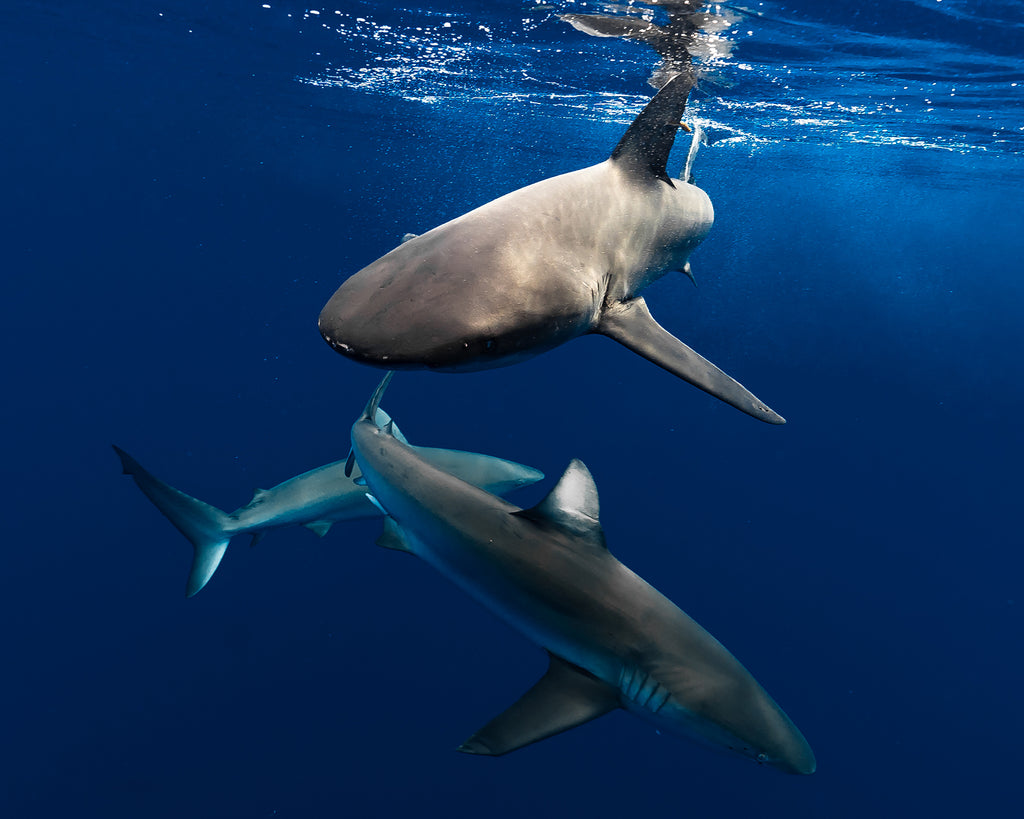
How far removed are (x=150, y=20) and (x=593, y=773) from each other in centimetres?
1996

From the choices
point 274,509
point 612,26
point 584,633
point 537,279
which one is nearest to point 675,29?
point 612,26

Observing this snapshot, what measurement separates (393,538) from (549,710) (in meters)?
1.69

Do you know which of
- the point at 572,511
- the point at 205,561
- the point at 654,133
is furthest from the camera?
the point at 205,561

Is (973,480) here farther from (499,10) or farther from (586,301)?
(586,301)

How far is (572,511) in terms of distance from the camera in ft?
11.8

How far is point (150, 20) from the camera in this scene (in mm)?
15180

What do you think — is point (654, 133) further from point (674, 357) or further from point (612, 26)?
point (612, 26)

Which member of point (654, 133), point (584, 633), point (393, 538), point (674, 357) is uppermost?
point (654, 133)

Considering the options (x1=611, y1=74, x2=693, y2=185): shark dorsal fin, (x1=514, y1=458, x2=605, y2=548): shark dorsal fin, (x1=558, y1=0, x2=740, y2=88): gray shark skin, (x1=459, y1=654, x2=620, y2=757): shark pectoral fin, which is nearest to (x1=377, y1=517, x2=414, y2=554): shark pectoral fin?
(x1=514, y1=458, x2=605, y2=548): shark dorsal fin

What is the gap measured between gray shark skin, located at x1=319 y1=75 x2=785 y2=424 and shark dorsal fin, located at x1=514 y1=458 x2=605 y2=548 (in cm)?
97

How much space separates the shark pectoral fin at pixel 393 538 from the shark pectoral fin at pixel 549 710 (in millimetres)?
1342

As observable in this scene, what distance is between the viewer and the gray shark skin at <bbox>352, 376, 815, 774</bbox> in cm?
327

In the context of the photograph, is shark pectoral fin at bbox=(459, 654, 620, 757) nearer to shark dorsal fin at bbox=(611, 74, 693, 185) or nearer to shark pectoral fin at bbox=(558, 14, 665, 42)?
shark dorsal fin at bbox=(611, 74, 693, 185)

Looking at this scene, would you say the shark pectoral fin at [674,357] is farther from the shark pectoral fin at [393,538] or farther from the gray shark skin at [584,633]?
the shark pectoral fin at [393,538]
